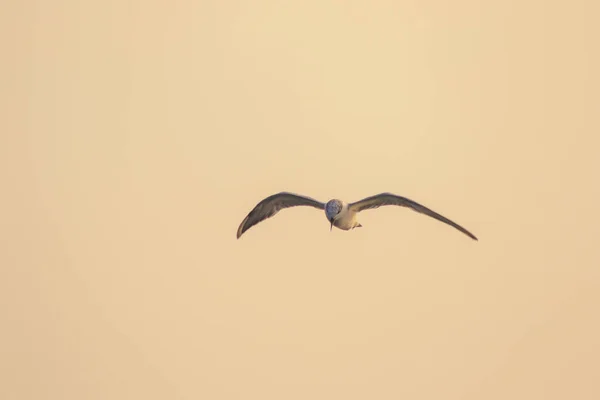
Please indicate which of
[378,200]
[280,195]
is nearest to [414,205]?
[378,200]

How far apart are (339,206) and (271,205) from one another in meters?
2.56

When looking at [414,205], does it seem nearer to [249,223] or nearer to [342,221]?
[342,221]

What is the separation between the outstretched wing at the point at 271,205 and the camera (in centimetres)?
3475

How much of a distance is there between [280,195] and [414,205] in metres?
3.99

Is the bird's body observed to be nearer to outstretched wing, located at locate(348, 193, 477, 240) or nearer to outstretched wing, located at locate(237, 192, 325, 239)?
outstretched wing, located at locate(348, 193, 477, 240)

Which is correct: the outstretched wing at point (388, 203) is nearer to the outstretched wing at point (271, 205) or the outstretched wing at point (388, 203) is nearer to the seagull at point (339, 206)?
the seagull at point (339, 206)

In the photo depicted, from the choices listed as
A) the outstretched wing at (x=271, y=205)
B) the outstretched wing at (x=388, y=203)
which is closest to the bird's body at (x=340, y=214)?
the outstretched wing at (x=388, y=203)

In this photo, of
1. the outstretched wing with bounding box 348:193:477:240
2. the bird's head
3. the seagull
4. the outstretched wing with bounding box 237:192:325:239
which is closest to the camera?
the outstretched wing with bounding box 348:193:477:240

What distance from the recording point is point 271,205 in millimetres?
35469

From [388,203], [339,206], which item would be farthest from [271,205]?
[388,203]

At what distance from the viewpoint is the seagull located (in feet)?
108

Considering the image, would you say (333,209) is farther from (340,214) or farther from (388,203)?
(388,203)

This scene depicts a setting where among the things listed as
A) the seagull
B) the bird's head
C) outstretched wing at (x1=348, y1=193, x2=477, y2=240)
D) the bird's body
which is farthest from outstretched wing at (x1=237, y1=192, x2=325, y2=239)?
outstretched wing at (x1=348, y1=193, x2=477, y2=240)

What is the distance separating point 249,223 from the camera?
35.5 m
